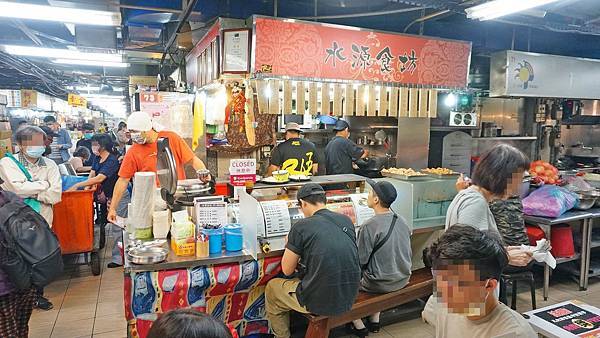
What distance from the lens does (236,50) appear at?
4629 mm

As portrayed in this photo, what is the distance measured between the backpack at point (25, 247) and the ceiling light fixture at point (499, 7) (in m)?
4.36

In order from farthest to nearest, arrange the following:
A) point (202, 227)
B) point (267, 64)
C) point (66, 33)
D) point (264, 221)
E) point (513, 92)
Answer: point (66, 33), point (513, 92), point (267, 64), point (264, 221), point (202, 227)

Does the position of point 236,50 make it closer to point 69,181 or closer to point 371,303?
point 69,181

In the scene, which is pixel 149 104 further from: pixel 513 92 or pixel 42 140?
pixel 513 92

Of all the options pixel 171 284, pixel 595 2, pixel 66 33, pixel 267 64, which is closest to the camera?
pixel 171 284

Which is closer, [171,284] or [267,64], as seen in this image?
[171,284]

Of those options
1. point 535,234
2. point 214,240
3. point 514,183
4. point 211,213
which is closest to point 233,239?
point 214,240

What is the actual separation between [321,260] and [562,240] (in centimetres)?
360

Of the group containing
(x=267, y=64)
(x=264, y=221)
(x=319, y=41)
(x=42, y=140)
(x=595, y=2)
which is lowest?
(x=264, y=221)

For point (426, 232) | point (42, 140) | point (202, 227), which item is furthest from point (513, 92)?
point (42, 140)

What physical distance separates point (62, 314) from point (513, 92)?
7.28m

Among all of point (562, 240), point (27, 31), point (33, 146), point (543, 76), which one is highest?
point (27, 31)

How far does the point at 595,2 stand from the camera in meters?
4.95

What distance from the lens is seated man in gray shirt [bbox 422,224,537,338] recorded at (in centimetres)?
136
